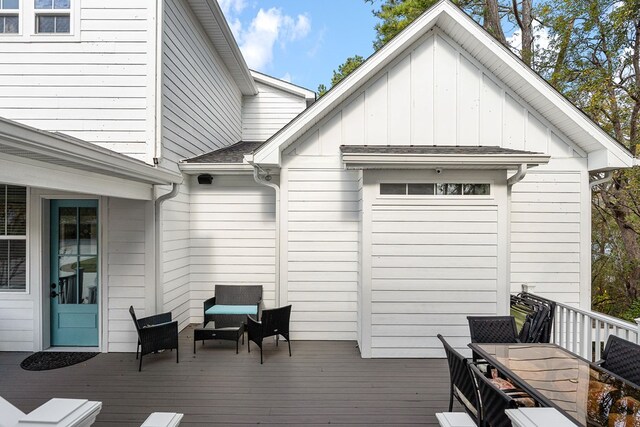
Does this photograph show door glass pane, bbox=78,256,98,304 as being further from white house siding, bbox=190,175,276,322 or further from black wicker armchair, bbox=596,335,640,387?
black wicker armchair, bbox=596,335,640,387

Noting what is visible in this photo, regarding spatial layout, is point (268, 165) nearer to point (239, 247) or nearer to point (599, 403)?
point (239, 247)

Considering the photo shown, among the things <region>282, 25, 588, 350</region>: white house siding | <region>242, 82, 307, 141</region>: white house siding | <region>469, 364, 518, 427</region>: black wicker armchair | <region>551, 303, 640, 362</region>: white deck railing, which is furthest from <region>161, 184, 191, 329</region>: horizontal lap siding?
<region>551, 303, 640, 362</region>: white deck railing

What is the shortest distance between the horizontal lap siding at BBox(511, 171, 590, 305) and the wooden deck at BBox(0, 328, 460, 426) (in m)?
2.36

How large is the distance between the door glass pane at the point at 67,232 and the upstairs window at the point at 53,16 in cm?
272

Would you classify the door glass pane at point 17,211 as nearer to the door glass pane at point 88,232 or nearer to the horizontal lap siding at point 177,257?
the door glass pane at point 88,232

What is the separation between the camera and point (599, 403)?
2.36m

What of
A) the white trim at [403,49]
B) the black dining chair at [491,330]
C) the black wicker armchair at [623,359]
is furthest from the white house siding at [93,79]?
the black wicker armchair at [623,359]

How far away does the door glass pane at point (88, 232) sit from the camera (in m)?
5.14

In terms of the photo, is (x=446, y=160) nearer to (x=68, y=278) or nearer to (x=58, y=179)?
(x=58, y=179)

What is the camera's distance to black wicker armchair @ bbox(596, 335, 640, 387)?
303 cm

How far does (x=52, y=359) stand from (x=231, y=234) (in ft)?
10.2

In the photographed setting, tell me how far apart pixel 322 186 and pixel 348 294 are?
6.03ft

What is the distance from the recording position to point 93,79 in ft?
17.0

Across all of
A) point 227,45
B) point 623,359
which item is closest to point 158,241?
point 227,45
